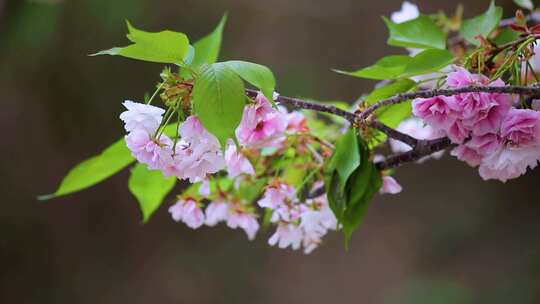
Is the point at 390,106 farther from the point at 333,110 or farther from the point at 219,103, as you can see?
the point at 219,103

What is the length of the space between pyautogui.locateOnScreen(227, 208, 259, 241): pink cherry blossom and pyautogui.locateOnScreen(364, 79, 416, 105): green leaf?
183 millimetres

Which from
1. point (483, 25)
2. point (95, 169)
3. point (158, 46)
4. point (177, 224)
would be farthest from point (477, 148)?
point (177, 224)

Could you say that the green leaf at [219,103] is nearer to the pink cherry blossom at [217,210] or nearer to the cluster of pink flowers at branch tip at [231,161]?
the cluster of pink flowers at branch tip at [231,161]

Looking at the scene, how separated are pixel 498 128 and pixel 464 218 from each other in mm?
1402

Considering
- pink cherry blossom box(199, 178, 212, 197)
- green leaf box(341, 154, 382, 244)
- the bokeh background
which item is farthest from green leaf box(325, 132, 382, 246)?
the bokeh background

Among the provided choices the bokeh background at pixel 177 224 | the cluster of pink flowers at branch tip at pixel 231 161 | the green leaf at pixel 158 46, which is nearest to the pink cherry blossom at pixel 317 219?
the cluster of pink flowers at branch tip at pixel 231 161

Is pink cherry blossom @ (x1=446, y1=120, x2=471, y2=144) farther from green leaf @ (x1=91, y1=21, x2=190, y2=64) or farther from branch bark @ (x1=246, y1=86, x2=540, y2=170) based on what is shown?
green leaf @ (x1=91, y1=21, x2=190, y2=64)

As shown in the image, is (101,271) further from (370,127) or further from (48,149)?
(370,127)

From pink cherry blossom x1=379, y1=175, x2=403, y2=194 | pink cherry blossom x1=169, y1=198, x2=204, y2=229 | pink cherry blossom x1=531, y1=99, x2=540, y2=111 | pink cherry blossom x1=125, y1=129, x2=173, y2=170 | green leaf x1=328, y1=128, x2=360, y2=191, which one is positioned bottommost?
pink cherry blossom x1=169, y1=198, x2=204, y2=229

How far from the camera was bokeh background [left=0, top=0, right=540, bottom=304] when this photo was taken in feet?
5.60

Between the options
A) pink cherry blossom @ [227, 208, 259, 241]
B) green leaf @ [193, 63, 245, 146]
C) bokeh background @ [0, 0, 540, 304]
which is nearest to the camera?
green leaf @ [193, 63, 245, 146]

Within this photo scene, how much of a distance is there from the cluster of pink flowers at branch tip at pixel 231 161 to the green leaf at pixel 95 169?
0.23 ft

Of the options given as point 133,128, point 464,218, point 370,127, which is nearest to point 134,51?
point 133,128

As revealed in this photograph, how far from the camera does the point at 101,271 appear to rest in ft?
5.70
